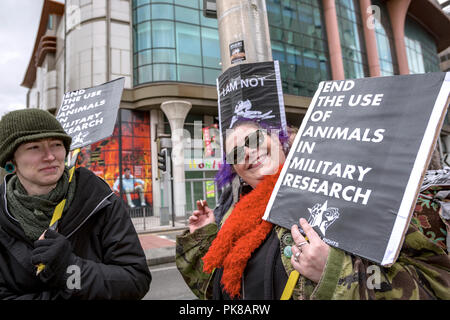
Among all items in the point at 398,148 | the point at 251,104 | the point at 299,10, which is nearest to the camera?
the point at 398,148

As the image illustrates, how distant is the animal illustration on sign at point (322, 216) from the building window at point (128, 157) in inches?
646

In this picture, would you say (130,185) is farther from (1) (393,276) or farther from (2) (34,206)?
(1) (393,276)

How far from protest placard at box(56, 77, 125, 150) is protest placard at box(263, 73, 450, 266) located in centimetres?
158

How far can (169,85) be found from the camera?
53.5 feet

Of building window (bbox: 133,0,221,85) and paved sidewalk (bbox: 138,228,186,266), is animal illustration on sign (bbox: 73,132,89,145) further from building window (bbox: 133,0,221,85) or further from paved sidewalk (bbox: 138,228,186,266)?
building window (bbox: 133,0,221,85)

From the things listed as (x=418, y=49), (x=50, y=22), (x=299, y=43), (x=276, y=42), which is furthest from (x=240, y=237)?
(x=418, y=49)

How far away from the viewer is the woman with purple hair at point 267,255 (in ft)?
2.99

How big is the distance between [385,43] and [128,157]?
24462 mm

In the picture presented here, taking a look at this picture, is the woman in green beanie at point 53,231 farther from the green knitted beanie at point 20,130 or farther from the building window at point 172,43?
the building window at point 172,43

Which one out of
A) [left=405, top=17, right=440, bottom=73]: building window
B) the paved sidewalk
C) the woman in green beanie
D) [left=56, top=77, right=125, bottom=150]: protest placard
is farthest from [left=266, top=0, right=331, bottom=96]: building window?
the woman in green beanie

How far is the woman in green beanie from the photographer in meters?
1.26
